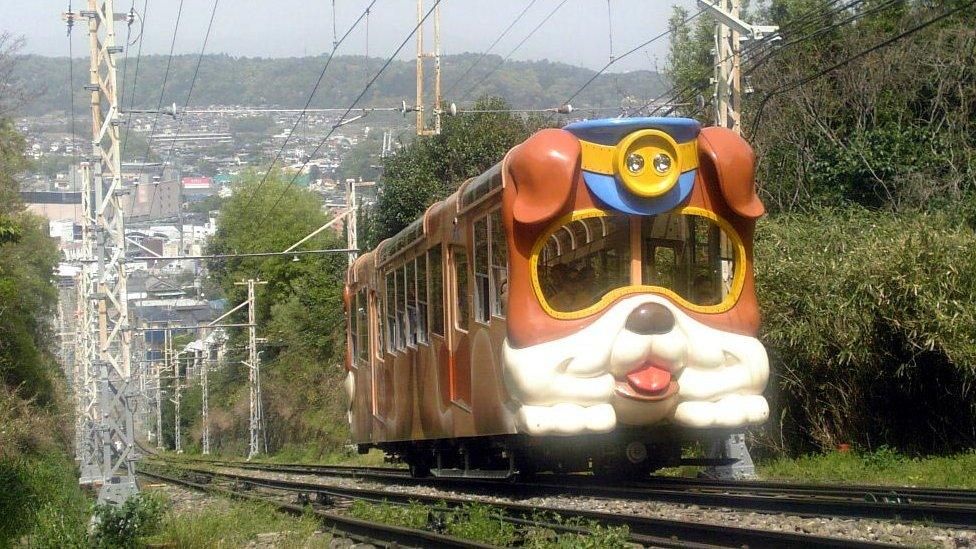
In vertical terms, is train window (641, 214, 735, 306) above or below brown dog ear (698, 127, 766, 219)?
below

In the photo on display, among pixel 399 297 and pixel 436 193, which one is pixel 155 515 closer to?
pixel 399 297

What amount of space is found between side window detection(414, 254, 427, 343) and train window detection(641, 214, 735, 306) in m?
3.69

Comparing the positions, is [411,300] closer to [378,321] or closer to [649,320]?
[378,321]

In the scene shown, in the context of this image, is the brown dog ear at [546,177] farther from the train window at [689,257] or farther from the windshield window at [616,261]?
the train window at [689,257]

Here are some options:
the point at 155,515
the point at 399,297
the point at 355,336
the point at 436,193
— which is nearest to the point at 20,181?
the point at 436,193

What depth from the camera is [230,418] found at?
6512 cm

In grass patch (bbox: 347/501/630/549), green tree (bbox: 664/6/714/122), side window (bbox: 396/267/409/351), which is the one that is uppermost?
green tree (bbox: 664/6/714/122)

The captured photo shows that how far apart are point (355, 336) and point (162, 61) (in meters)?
167

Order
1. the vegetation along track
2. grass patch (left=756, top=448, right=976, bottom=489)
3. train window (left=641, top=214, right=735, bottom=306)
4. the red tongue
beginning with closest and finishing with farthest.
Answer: the vegetation along track < the red tongue < train window (left=641, top=214, right=735, bottom=306) < grass patch (left=756, top=448, right=976, bottom=489)

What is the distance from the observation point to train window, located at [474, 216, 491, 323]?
11.7m

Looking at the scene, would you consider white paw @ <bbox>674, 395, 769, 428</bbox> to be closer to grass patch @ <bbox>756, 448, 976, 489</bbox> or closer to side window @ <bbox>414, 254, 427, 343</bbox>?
grass patch @ <bbox>756, 448, 976, 489</bbox>

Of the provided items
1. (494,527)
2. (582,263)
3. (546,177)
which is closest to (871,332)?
(582,263)

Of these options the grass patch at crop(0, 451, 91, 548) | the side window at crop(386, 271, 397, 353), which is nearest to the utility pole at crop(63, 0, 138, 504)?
the grass patch at crop(0, 451, 91, 548)

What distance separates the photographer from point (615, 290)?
10.6m
